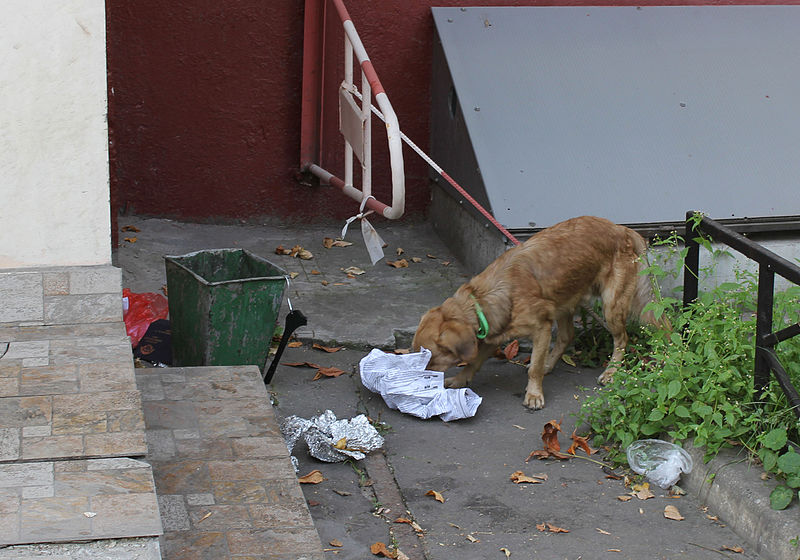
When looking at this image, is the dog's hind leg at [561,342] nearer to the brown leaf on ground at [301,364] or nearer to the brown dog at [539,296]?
the brown dog at [539,296]

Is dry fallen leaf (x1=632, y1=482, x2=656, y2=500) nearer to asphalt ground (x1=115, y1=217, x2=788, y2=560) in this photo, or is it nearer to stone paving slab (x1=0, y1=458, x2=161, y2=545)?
asphalt ground (x1=115, y1=217, x2=788, y2=560)

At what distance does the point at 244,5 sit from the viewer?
26.6 ft

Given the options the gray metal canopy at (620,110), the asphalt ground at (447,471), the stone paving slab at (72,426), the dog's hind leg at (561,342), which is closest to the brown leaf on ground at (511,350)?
the asphalt ground at (447,471)

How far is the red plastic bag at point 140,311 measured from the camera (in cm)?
611

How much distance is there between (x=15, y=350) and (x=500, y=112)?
4333 millimetres

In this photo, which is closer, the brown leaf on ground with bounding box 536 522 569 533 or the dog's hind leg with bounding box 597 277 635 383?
the brown leaf on ground with bounding box 536 522 569 533

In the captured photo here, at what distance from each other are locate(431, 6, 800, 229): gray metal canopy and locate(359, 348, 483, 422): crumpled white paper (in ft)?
5.41

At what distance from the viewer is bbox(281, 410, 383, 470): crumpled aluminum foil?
509cm

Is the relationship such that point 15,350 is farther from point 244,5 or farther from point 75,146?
point 244,5

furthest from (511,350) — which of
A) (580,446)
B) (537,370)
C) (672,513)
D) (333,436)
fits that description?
(672,513)

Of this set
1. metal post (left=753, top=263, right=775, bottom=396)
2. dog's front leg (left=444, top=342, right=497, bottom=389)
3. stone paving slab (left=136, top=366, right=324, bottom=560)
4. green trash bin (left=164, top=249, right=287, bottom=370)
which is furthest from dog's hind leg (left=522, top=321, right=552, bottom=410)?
stone paving slab (left=136, top=366, right=324, bottom=560)

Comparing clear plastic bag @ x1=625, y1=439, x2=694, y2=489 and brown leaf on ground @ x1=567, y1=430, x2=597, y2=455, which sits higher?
clear plastic bag @ x1=625, y1=439, x2=694, y2=489

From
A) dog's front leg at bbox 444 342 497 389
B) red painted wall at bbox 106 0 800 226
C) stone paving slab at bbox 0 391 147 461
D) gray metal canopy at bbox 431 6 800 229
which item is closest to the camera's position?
stone paving slab at bbox 0 391 147 461

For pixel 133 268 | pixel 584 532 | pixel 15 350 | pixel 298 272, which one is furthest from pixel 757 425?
pixel 133 268
